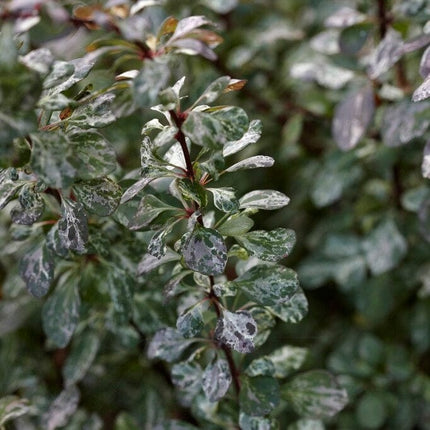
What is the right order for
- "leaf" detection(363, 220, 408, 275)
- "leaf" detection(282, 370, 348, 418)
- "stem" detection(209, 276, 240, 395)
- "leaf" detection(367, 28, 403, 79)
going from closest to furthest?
"stem" detection(209, 276, 240, 395) < "leaf" detection(282, 370, 348, 418) < "leaf" detection(367, 28, 403, 79) < "leaf" detection(363, 220, 408, 275)

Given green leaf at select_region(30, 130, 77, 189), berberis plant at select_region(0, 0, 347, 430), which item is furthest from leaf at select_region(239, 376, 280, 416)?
green leaf at select_region(30, 130, 77, 189)

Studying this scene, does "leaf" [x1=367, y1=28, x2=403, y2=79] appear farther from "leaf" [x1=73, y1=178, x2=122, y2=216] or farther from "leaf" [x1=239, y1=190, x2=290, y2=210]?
"leaf" [x1=73, y1=178, x2=122, y2=216]

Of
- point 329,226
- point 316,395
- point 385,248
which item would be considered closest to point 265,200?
point 316,395

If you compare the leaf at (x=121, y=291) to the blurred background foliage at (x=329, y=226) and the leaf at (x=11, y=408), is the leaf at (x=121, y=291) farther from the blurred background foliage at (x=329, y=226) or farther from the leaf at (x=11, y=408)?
the leaf at (x=11, y=408)

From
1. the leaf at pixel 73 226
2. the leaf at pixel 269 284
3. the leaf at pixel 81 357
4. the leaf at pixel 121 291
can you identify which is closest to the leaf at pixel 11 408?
the leaf at pixel 81 357

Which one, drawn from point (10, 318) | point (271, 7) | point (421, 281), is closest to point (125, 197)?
point (10, 318)

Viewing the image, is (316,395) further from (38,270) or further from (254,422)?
(38,270)

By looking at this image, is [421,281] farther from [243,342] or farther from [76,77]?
[76,77]
